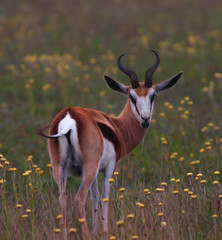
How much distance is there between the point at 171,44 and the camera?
46.3ft

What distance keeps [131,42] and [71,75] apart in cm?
436

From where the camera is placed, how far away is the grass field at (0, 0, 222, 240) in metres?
4.60

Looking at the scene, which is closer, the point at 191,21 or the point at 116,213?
the point at 116,213

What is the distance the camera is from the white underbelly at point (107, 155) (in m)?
4.84

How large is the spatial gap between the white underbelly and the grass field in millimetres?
352

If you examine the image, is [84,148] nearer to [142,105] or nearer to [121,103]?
[142,105]

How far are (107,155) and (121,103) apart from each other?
5.26 m

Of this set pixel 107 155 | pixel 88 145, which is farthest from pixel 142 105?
pixel 88 145

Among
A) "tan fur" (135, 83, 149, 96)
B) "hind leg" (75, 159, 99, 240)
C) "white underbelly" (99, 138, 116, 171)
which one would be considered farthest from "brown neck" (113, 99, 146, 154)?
"hind leg" (75, 159, 99, 240)

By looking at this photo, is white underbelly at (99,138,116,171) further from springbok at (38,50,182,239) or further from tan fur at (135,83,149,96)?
tan fur at (135,83,149,96)

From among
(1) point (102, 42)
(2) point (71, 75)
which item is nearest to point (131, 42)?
(1) point (102, 42)

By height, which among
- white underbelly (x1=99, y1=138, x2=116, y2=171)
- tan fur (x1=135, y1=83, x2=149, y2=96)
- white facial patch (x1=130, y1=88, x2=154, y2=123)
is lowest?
white underbelly (x1=99, y1=138, x2=116, y2=171)

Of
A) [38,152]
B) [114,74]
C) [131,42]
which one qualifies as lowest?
[38,152]

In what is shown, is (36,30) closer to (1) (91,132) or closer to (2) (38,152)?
(2) (38,152)
